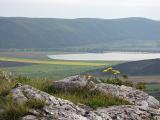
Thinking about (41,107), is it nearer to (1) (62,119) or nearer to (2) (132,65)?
(1) (62,119)

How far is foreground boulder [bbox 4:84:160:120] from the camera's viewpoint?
920 centimetres

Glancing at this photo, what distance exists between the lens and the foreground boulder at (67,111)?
9195 mm

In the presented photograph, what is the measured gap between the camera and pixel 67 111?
31.5 ft

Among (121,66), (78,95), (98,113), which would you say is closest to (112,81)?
(78,95)

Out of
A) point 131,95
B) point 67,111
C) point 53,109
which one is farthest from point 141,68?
point 53,109

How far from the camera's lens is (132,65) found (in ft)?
595

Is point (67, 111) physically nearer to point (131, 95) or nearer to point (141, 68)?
point (131, 95)

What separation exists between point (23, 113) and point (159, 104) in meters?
6.80

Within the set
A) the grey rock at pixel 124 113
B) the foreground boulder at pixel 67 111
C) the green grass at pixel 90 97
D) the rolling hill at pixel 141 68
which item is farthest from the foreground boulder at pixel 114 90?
the rolling hill at pixel 141 68

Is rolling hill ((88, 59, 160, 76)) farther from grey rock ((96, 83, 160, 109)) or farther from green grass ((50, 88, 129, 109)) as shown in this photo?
green grass ((50, 88, 129, 109))

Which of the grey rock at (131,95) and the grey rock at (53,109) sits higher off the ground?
the grey rock at (53,109)

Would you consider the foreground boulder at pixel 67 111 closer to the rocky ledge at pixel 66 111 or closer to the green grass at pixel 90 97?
the rocky ledge at pixel 66 111

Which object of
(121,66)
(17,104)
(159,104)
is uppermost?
(17,104)

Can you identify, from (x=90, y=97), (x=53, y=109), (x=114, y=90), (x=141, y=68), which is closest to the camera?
(x=53, y=109)
